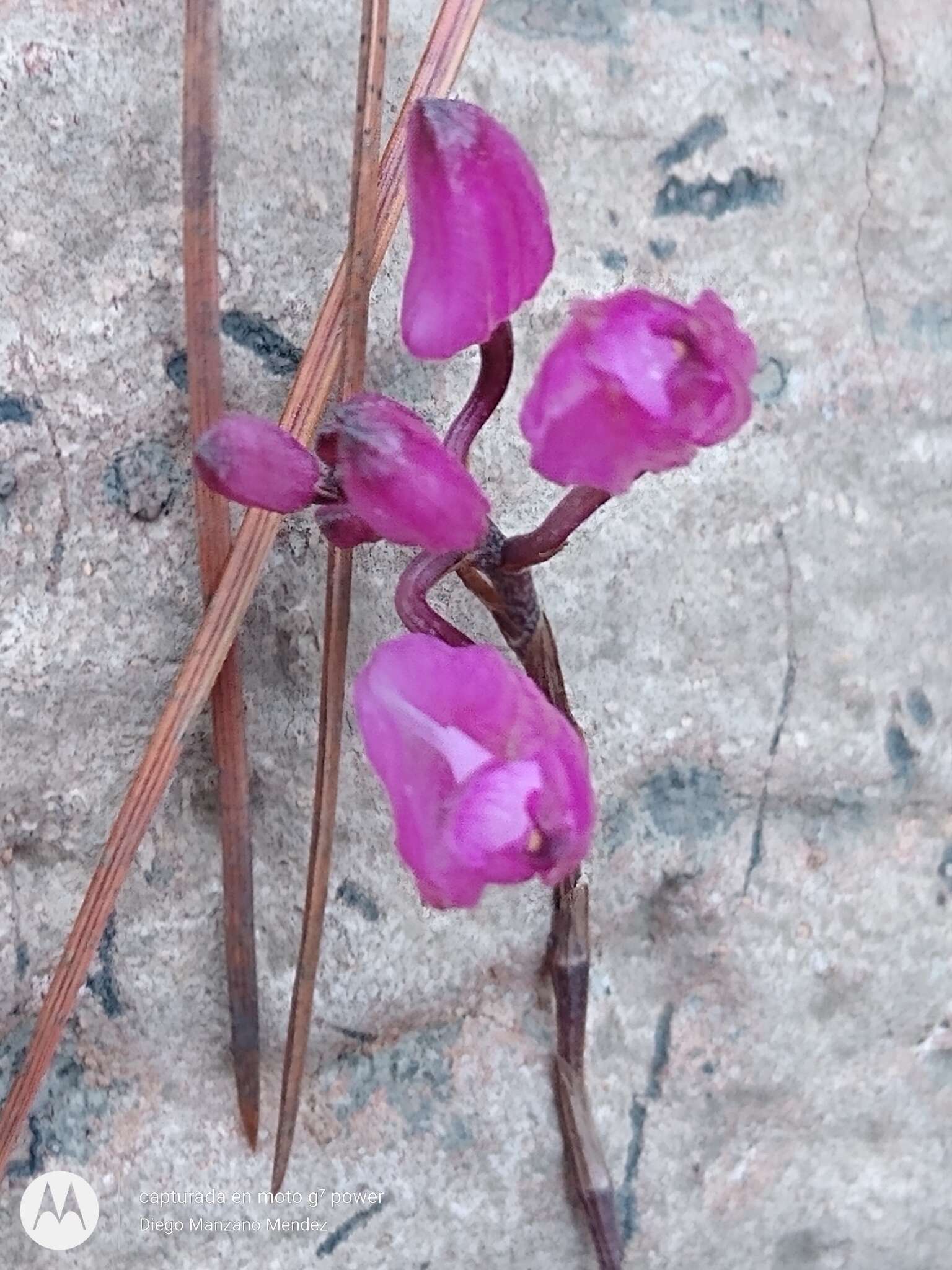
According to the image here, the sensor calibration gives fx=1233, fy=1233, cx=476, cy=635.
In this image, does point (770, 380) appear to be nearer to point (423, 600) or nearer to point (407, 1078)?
point (423, 600)

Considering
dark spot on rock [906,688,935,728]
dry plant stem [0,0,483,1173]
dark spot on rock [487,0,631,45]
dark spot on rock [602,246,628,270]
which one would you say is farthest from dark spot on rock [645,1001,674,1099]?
dark spot on rock [487,0,631,45]

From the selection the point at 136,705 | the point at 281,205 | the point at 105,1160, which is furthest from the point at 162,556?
the point at 105,1160

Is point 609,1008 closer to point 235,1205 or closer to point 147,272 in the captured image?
point 235,1205

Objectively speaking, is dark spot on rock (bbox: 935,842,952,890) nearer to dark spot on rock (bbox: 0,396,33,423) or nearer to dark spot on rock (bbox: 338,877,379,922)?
dark spot on rock (bbox: 338,877,379,922)

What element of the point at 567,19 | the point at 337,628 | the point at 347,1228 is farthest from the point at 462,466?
the point at 347,1228

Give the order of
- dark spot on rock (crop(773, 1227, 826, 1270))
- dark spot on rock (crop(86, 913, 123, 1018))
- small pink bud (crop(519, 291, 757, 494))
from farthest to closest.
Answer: dark spot on rock (crop(773, 1227, 826, 1270)), dark spot on rock (crop(86, 913, 123, 1018)), small pink bud (crop(519, 291, 757, 494))
